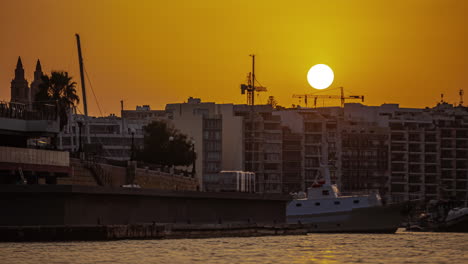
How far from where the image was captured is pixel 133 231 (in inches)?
2697

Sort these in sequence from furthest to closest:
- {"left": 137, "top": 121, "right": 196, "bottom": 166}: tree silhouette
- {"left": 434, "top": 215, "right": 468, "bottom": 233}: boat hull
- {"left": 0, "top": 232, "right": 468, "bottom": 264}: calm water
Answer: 1. {"left": 434, "top": 215, "right": 468, "bottom": 233}: boat hull
2. {"left": 137, "top": 121, "right": 196, "bottom": 166}: tree silhouette
3. {"left": 0, "top": 232, "right": 468, "bottom": 264}: calm water

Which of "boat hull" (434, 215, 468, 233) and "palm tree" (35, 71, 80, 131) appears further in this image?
"boat hull" (434, 215, 468, 233)

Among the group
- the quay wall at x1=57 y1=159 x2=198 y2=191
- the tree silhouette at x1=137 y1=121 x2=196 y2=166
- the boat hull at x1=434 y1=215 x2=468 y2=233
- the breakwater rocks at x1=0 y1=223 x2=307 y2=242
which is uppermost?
the tree silhouette at x1=137 y1=121 x2=196 y2=166

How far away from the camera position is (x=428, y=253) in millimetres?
67438

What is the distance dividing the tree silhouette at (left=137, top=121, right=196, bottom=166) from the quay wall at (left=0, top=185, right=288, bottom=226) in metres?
62.5

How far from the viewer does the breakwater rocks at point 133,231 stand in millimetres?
61281

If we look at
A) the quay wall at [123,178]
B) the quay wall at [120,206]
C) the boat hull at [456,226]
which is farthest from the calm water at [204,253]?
the boat hull at [456,226]

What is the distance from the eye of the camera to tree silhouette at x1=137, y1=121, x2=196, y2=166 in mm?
153125

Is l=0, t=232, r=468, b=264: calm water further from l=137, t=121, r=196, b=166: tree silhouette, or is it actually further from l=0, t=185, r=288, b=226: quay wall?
l=137, t=121, r=196, b=166: tree silhouette

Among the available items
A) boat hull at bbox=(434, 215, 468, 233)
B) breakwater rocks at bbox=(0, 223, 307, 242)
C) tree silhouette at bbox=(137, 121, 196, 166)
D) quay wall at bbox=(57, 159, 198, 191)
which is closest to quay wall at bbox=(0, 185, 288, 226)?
breakwater rocks at bbox=(0, 223, 307, 242)

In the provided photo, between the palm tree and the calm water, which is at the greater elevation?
the palm tree

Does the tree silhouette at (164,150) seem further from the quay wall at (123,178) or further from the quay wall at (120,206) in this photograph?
the quay wall at (120,206)

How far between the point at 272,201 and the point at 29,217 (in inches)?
1245

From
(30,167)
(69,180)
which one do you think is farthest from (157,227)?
(69,180)
